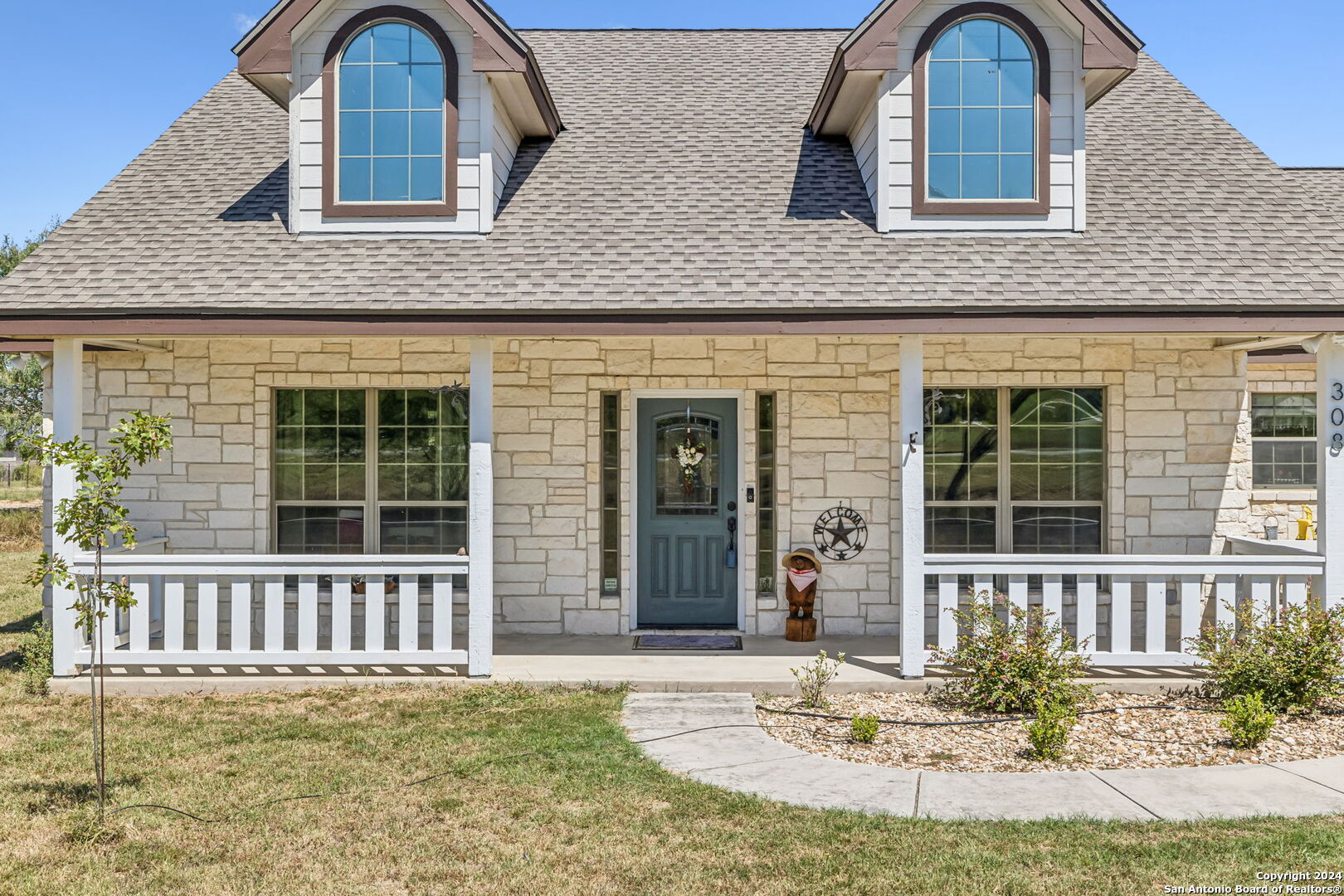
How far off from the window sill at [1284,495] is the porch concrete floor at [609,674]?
3751 millimetres

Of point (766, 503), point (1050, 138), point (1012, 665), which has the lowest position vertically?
point (1012, 665)

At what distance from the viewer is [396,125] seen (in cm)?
855

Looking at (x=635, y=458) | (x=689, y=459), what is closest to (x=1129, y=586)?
(x=689, y=459)

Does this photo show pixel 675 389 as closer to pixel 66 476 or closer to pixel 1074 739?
pixel 1074 739

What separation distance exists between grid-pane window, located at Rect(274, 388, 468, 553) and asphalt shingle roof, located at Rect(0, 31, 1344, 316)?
1.61 meters

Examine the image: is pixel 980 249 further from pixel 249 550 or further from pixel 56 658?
pixel 56 658

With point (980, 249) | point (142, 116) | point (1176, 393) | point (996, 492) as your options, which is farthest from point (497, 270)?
point (142, 116)

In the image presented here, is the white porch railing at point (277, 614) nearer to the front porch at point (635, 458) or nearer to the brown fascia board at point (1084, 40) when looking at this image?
the front porch at point (635, 458)

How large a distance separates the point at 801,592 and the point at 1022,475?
7.77 ft

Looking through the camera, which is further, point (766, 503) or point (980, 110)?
point (766, 503)

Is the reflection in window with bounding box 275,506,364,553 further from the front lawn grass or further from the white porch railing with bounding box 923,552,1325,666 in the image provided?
the white porch railing with bounding box 923,552,1325,666

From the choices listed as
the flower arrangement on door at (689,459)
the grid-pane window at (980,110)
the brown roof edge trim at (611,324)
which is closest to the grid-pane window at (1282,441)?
the brown roof edge trim at (611,324)

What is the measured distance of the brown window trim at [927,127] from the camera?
8.36 m

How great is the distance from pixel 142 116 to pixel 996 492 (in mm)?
19090
